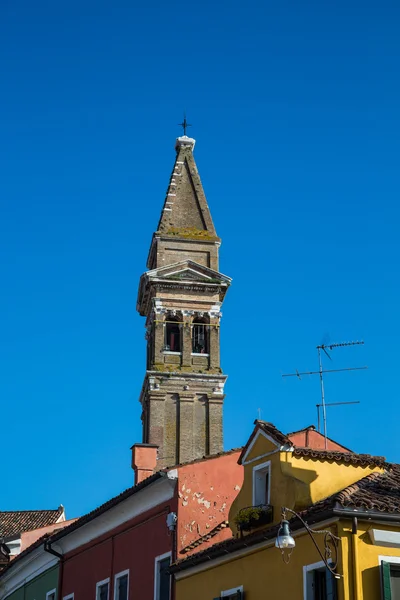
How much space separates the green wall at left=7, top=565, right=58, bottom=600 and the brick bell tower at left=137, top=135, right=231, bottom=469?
16.9 m

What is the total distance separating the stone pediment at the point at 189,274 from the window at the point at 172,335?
214cm

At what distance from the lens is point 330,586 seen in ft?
46.2

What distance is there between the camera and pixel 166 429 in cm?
4878

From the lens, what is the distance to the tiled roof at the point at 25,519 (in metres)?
41.3

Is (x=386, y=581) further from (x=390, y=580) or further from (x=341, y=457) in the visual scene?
(x=341, y=457)

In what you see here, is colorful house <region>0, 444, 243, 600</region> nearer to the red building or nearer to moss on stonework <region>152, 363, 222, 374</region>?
the red building

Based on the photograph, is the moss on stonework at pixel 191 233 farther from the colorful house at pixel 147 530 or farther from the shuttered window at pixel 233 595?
the shuttered window at pixel 233 595

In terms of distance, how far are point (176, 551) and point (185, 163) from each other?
38948mm

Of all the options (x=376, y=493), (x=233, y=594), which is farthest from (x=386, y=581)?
(x=233, y=594)

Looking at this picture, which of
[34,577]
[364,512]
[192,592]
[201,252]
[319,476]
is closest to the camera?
[364,512]

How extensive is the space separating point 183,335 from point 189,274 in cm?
313

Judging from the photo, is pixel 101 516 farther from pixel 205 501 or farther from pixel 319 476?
pixel 319 476

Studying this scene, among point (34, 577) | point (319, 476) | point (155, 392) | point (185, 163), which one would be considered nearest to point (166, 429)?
point (155, 392)

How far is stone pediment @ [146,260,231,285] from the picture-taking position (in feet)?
167
